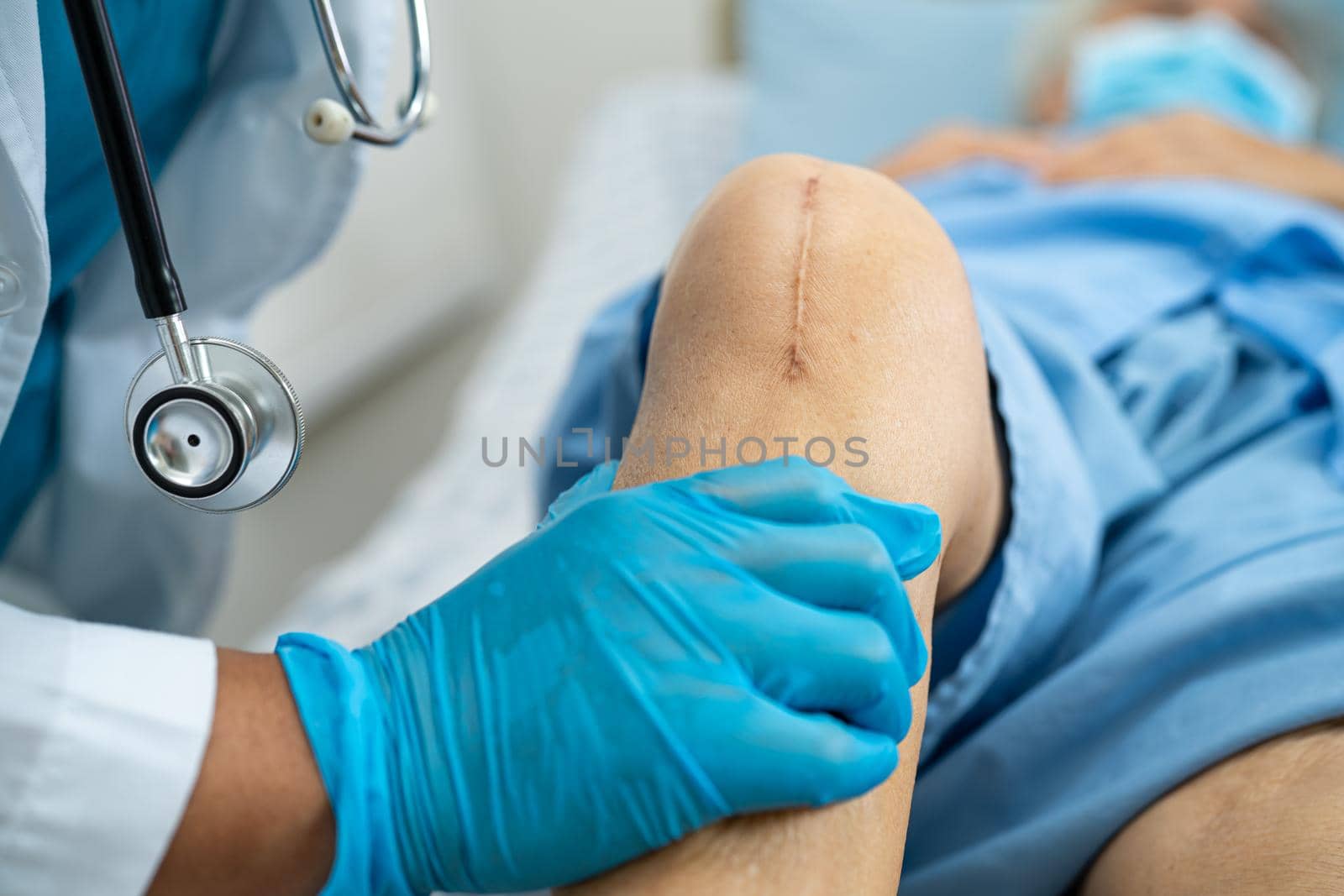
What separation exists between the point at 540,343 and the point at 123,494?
0.75 metres

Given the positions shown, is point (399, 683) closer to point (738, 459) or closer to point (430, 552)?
point (738, 459)

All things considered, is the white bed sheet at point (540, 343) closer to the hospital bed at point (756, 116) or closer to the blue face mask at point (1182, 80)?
the hospital bed at point (756, 116)

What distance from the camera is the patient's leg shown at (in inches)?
19.5

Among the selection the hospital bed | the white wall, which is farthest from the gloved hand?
the white wall

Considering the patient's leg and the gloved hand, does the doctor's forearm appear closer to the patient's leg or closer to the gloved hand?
the gloved hand

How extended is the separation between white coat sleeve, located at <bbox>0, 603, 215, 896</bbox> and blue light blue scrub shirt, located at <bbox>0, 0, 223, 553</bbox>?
1.11 feet

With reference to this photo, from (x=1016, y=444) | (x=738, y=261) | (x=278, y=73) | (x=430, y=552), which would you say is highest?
(x=278, y=73)

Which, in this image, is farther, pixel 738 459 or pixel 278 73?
pixel 278 73

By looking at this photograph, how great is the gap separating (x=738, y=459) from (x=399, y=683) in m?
0.20

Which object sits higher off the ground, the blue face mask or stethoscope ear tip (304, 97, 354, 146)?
stethoscope ear tip (304, 97, 354, 146)

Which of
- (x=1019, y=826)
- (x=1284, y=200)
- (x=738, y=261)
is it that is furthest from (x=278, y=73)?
(x=1284, y=200)

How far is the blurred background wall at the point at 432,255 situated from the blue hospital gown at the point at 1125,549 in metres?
1.19

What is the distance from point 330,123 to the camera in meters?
0.64

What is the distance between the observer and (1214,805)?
1.76 feet
